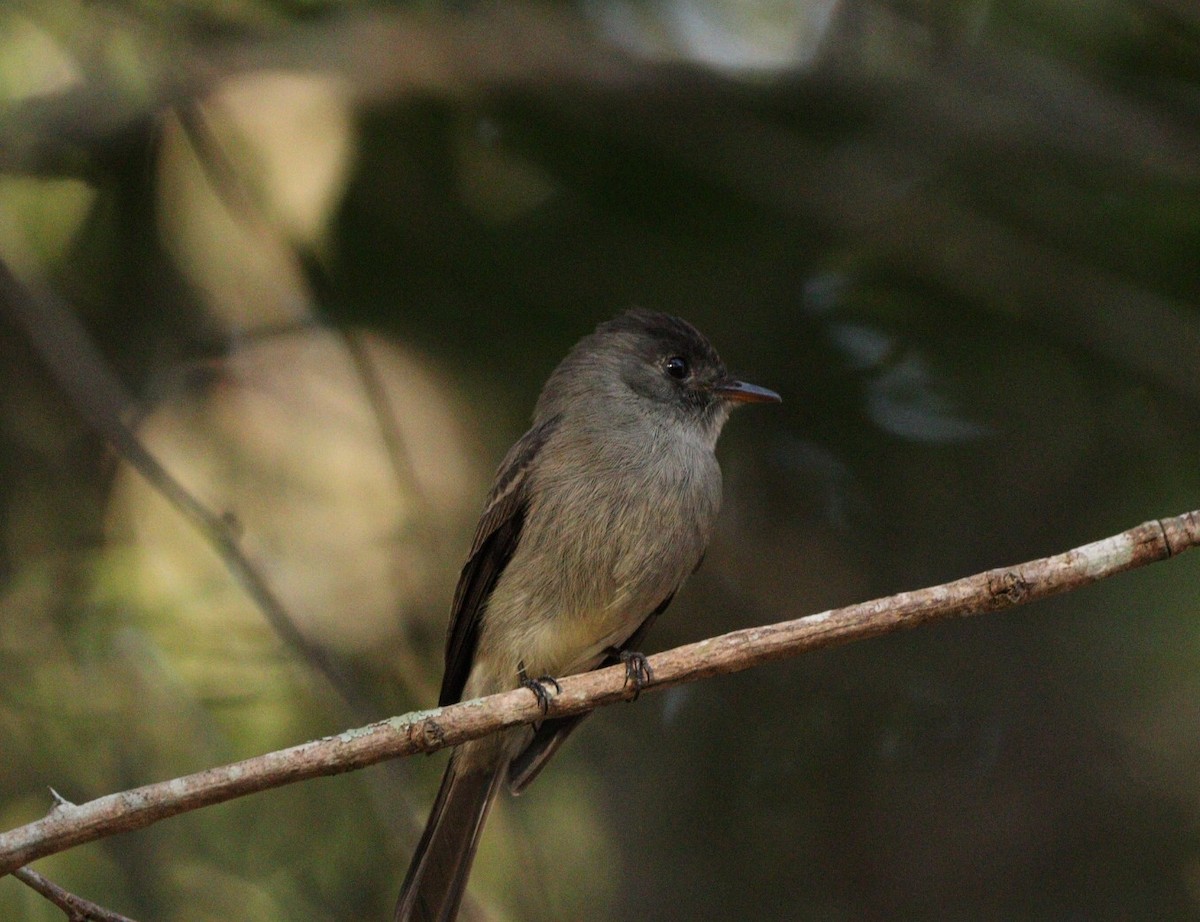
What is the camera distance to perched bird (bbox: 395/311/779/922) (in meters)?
4.36

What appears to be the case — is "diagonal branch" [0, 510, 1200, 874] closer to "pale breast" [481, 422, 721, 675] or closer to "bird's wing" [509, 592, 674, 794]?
"pale breast" [481, 422, 721, 675]

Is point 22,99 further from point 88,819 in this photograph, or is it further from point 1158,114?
point 1158,114

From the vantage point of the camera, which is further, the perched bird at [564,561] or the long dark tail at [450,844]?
the perched bird at [564,561]

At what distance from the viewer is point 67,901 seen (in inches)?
116

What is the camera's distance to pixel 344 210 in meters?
5.52

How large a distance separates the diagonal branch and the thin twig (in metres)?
0.06

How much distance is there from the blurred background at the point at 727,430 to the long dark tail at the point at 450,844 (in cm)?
72

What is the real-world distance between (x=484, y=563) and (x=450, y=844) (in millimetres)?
890

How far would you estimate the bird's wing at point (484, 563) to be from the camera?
4.57m

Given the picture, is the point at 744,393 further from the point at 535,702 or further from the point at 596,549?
the point at 535,702

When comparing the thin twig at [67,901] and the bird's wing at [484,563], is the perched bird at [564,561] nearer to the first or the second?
the bird's wing at [484,563]

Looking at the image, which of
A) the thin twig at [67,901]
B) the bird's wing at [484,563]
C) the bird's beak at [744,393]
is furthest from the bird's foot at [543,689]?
the bird's beak at [744,393]

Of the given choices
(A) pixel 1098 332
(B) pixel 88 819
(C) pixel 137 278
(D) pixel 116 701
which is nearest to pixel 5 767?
(D) pixel 116 701

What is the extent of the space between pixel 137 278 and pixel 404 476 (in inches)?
60.0
